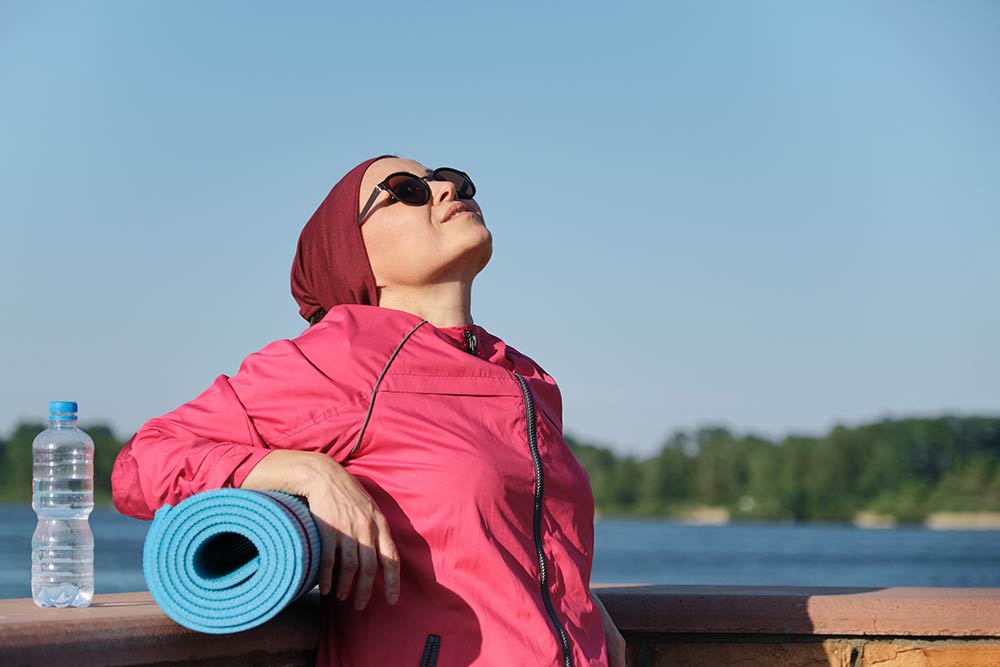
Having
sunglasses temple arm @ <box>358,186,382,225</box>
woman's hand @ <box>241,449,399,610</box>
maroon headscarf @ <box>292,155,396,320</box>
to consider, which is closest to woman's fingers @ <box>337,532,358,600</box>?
woman's hand @ <box>241,449,399,610</box>

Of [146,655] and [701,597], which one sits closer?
[146,655]

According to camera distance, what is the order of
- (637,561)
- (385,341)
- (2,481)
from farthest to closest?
(2,481), (637,561), (385,341)

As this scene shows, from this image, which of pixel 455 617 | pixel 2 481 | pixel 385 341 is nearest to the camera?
pixel 455 617

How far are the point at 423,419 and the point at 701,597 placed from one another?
139cm

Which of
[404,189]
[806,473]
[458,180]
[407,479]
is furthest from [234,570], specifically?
[806,473]

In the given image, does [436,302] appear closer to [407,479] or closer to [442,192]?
[442,192]

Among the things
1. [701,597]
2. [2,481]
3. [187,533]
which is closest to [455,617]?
[187,533]

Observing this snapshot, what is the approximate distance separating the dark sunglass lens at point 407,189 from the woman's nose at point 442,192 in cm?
4

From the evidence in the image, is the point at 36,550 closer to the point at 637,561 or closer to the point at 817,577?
the point at 817,577

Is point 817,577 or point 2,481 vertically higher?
point 817,577

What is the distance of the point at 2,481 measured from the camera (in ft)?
344

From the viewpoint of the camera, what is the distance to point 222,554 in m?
2.45

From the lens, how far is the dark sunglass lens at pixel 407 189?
306cm

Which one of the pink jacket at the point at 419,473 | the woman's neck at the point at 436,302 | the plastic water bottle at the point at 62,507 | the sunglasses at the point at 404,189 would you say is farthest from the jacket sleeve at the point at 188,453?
the sunglasses at the point at 404,189
